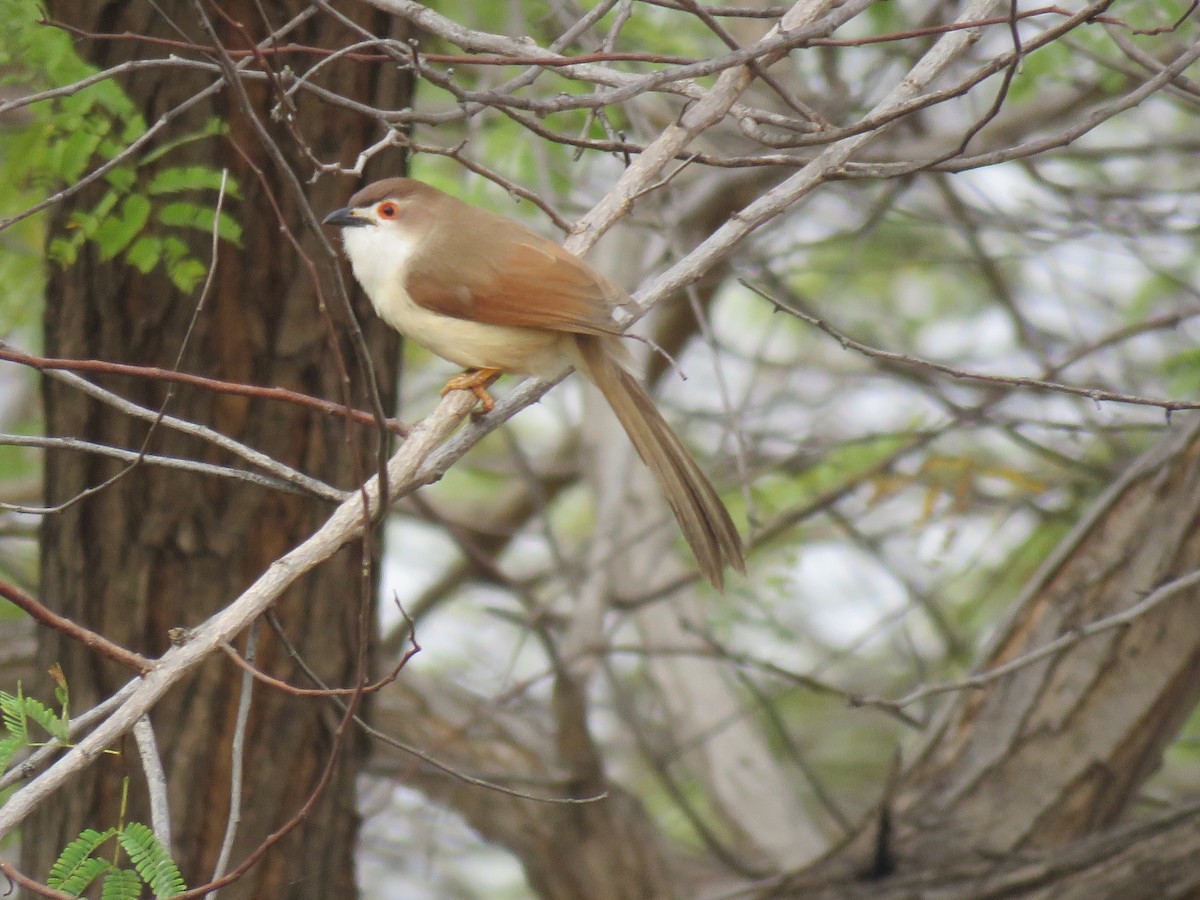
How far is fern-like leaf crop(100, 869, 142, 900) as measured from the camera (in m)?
2.49

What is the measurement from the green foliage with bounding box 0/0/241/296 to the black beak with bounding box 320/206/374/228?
38cm

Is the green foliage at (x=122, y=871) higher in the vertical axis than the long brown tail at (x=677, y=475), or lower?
lower

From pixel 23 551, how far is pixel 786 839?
15.0 feet

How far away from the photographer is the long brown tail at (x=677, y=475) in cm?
378

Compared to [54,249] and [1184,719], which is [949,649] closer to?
[1184,719]

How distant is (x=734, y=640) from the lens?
8445 millimetres

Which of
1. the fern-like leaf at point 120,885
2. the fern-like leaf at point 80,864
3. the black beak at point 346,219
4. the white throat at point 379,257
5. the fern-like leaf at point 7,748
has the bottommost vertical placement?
the fern-like leaf at point 120,885

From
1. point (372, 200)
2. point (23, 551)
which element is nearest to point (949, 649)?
point (372, 200)

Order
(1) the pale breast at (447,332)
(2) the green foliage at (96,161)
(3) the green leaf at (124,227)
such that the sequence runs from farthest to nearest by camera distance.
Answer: (1) the pale breast at (447,332) → (3) the green leaf at (124,227) → (2) the green foliage at (96,161)

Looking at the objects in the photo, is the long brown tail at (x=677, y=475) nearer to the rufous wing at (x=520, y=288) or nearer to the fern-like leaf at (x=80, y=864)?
the rufous wing at (x=520, y=288)

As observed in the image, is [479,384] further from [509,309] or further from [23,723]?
[23,723]

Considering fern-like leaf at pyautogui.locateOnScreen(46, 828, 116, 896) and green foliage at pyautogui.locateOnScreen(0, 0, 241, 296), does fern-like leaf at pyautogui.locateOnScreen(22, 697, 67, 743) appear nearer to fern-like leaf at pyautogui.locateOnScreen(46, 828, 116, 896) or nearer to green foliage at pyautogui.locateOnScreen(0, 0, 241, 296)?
fern-like leaf at pyautogui.locateOnScreen(46, 828, 116, 896)

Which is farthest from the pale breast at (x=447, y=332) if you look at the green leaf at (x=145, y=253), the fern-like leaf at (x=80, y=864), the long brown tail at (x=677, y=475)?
the fern-like leaf at (x=80, y=864)

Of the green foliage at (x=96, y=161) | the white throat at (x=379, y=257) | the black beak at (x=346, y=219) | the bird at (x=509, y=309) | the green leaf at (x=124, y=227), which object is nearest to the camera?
the green foliage at (x=96, y=161)
